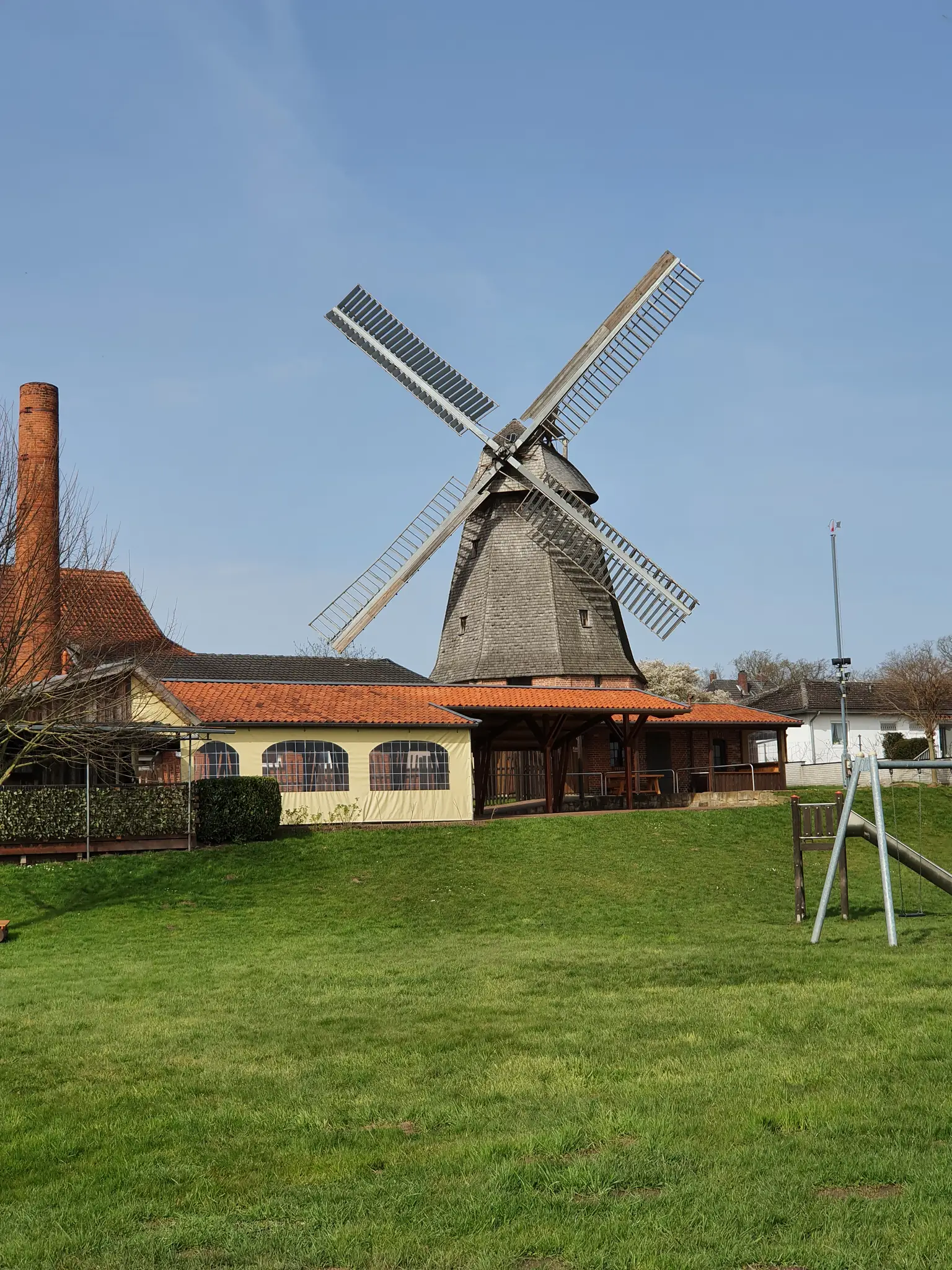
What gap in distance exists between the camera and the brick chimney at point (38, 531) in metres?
20.4

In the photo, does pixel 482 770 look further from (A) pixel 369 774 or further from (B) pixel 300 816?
(B) pixel 300 816

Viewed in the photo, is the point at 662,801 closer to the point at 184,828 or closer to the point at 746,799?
the point at 746,799

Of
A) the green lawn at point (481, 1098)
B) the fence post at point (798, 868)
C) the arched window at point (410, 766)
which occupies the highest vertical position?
the arched window at point (410, 766)

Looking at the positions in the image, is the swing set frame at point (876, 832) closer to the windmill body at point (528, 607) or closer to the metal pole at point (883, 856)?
the metal pole at point (883, 856)

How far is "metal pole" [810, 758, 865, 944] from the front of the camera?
1412 centimetres

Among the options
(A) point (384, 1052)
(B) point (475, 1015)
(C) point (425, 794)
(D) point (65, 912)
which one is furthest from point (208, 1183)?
(C) point (425, 794)

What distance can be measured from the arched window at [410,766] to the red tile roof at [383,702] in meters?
0.67

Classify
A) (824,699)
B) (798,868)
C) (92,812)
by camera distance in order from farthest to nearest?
1. (824,699)
2. (92,812)
3. (798,868)

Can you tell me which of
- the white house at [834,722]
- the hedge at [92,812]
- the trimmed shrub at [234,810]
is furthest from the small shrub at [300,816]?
the white house at [834,722]

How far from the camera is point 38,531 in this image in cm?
2664

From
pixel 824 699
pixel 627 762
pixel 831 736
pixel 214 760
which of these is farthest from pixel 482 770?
pixel 824 699

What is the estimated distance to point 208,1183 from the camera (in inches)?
242

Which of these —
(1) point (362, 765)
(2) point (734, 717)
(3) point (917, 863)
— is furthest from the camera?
(2) point (734, 717)

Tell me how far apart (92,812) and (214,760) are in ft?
11.8
